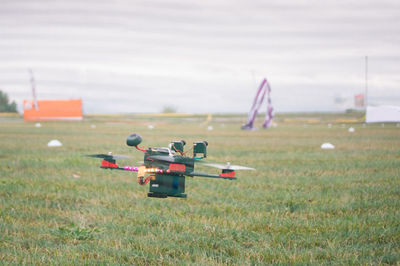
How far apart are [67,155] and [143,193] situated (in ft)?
46.5

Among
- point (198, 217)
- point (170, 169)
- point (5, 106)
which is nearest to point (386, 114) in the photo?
point (170, 169)

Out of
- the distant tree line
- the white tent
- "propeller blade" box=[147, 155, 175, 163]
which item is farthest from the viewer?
the distant tree line

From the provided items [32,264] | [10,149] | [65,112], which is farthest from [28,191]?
[10,149]

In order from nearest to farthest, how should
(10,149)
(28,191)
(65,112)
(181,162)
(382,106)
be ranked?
(181,162) < (382,106) < (65,112) < (28,191) < (10,149)

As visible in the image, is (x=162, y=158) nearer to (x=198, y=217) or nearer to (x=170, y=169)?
(x=170, y=169)

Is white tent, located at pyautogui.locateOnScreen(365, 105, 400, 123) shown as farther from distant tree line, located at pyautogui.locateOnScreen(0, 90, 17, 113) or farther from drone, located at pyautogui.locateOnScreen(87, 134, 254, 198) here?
distant tree line, located at pyautogui.locateOnScreen(0, 90, 17, 113)

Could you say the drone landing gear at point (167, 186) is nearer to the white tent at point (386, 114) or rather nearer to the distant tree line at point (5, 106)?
the white tent at point (386, 114)

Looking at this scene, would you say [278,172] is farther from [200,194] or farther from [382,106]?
[382,106]

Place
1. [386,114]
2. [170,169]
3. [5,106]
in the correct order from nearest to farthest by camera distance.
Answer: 1. [170,169]
2. [386,114]
3. [5,106]

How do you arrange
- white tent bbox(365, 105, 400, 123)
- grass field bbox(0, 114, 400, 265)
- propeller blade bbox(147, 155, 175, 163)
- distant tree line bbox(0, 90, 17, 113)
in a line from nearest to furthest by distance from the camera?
propeller blade bbox(147, 155, 175, 163)
white tent bbox(365, 105, 400, 123)
grass field bbox(0, 114, 400, 265)
distant tree line bbox(0, 90, 17, 113)

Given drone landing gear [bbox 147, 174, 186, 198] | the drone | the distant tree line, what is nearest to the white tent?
the drone

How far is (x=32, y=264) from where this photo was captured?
9.09 m

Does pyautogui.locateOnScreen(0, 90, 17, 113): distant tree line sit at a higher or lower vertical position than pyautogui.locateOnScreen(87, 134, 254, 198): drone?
higher

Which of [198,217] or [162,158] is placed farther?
[198,217]
